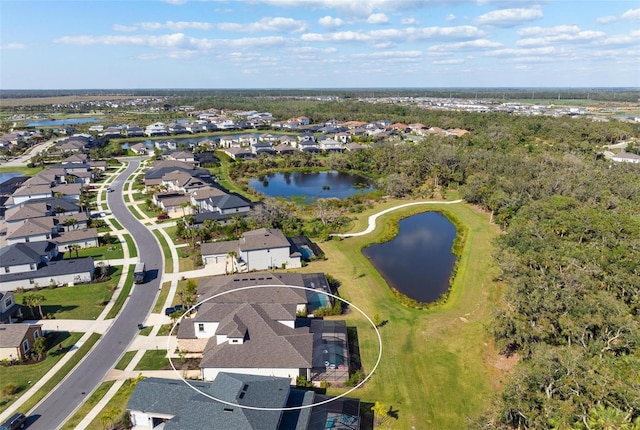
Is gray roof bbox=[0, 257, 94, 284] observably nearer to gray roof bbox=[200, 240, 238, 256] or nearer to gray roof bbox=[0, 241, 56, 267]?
gray roof bbox=[0, 241, 56, 267]

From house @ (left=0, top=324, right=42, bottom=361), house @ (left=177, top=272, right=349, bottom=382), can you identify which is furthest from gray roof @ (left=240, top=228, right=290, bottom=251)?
house @ (left=0, top=324, right=42, bottom=361)

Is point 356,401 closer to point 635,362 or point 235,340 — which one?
point 235,340

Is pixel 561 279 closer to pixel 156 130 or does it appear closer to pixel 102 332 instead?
pixel 102 332

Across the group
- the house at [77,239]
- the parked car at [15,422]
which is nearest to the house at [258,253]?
the house at [77,239]

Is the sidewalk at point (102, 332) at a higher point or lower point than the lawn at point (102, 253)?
lower

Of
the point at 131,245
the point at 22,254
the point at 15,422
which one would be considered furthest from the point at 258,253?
the point at 22,254

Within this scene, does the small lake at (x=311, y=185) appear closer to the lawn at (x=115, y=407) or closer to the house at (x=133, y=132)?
the lawn at (x=115, y=407)
